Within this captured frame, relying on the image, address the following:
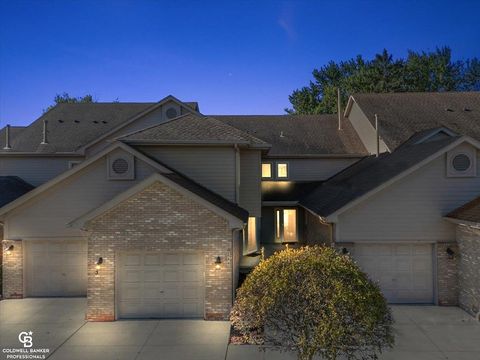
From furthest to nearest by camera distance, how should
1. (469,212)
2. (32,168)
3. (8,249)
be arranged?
(32,168), (8,249), (469,212)

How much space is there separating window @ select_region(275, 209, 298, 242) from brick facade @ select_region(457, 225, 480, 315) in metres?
10.6

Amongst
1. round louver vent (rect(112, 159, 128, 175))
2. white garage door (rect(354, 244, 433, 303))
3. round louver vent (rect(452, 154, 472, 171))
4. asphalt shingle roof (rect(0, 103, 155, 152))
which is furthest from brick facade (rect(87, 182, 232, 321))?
asphalt shingle roof (rect(0, 103, 155, 152))

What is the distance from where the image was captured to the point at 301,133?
24.8 meters

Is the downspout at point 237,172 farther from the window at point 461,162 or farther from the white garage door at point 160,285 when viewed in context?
the window at point 461,162

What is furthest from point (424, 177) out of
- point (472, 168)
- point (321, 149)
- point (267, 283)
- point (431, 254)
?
point (321, 149)

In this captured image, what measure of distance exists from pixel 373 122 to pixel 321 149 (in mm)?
3550

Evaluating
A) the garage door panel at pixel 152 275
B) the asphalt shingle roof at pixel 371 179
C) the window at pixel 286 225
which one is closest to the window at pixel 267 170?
the window at pixel 286 225

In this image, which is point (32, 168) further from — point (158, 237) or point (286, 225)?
point (286, 225)

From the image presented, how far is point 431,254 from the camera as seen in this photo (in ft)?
43.1

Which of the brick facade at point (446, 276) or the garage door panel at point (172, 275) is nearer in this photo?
the garage door panel at point (172, 275)

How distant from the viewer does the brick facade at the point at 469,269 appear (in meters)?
11.6

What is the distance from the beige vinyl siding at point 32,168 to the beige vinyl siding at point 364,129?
61.8ft

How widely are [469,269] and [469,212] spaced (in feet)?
6.47

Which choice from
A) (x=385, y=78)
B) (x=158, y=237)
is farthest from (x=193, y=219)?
(x=385, y=78)
